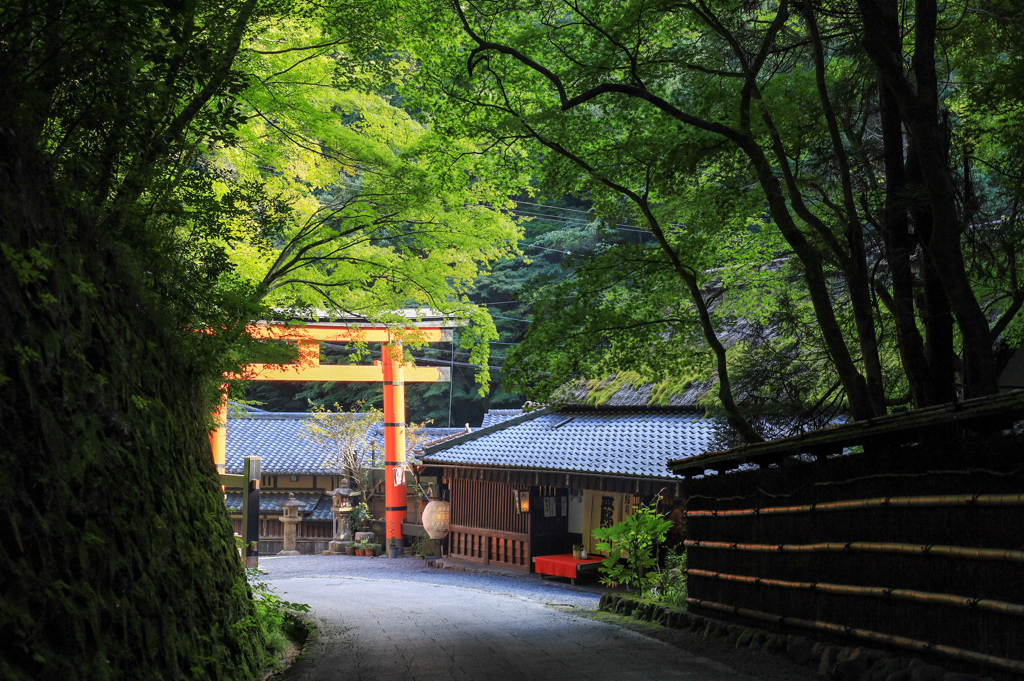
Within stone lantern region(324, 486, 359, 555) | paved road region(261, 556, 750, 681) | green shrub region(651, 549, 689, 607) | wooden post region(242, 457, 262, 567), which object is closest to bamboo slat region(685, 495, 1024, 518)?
paved road region(261, 556, 750, 681)

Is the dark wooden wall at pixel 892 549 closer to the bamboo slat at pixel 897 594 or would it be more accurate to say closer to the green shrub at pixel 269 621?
the bamboo slat at pixel 897 594

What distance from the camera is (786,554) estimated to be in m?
7.15

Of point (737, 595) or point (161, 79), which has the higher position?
point (161, 79)

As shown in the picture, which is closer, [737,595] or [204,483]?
[204,483]

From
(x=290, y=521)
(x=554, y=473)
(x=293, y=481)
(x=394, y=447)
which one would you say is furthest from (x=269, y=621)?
(x=293, y=481)

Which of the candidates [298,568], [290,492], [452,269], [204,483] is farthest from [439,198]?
[290,492]

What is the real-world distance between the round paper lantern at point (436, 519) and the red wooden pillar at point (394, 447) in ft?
7.29

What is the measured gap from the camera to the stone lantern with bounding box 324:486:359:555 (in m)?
24.5

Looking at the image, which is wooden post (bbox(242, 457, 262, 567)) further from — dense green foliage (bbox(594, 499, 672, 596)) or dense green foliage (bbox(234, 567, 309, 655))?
dense green foliage (bbox(594, 499, 672, 596))

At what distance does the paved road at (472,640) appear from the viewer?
6418mm

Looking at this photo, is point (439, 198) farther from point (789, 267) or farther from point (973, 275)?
point (973, 275)

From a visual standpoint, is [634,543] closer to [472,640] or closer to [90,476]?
[472,640]

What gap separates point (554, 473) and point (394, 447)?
26.9 feet

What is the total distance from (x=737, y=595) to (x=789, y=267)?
4030 mm
